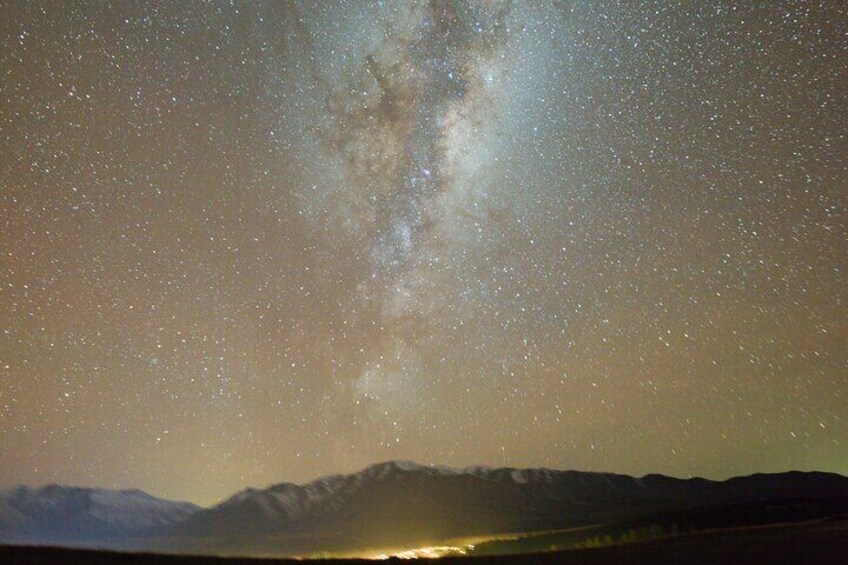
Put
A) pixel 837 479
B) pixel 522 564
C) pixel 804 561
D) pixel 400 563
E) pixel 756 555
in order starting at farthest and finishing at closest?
1. pixel 837 479
2. pixel 400 563
3. pixel 522 564
4. pixel 756 555
5. pixel 804 561

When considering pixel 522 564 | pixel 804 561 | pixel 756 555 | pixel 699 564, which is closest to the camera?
pixel 804 561

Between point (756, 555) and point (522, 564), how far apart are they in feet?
27.4

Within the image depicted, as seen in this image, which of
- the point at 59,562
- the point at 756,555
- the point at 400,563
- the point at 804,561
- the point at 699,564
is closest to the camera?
the point at 804,561

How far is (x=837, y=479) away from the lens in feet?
626

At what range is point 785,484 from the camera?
654 ft

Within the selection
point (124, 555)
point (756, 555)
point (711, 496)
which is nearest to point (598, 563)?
point (756, 555)

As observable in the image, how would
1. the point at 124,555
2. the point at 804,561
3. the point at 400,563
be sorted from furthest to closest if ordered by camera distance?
1. the point at 400,563
2. the point at 124,555
3. the point at 804,561

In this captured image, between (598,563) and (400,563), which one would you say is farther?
(400,563)

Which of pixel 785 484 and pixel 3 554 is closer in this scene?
pixel 3 554

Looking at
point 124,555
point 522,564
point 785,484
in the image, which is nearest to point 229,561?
point 124,555

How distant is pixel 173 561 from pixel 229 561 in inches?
103

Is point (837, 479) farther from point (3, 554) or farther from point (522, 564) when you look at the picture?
point (3, 554)

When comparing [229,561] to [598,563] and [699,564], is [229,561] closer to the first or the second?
[598,563]

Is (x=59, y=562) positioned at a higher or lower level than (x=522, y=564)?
higher
